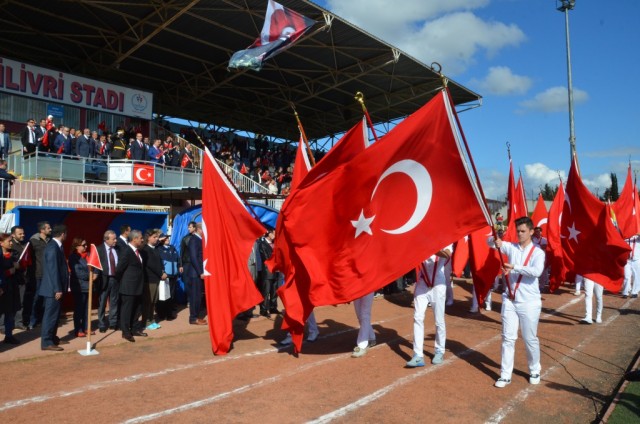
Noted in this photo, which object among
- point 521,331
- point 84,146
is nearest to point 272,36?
point 84,146

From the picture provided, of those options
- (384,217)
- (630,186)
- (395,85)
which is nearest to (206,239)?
(384,217)

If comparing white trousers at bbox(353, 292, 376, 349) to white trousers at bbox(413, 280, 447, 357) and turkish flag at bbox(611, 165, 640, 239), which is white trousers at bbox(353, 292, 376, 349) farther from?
turkish flag at bbox(611, 165, 640, 239)

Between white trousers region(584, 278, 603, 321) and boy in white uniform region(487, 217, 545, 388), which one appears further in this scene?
white trousers region(584, 278, 603, 321)

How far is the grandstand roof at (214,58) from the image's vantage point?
19359mm

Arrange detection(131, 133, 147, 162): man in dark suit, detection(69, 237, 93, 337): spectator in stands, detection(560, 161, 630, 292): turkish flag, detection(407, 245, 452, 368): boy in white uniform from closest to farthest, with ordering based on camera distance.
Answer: detection(407, 245, 452, 368): boy in white uniform → detection(69, 237, 93, 337): spectator in stands → detection(560, 161, 630, 292): turkish flag → detection(131, 133, 147, 162): man in dark suit

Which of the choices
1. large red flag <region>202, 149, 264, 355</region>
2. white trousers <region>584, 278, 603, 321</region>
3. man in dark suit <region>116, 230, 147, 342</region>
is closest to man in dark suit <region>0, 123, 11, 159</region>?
man in dark suit <region>116, 230, 147, 342</region>

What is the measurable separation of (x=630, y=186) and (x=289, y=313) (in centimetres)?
1296

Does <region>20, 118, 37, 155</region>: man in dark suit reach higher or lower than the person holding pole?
higher

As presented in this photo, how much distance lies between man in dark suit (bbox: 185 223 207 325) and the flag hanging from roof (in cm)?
745

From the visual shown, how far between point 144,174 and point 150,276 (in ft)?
28.9

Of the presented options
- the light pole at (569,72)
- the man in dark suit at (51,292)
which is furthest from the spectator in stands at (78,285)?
the light pole at (569,72)

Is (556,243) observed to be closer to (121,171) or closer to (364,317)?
(364,317)

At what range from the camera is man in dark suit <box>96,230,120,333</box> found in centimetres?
896

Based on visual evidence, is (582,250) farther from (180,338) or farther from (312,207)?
Answer: (180,338)
